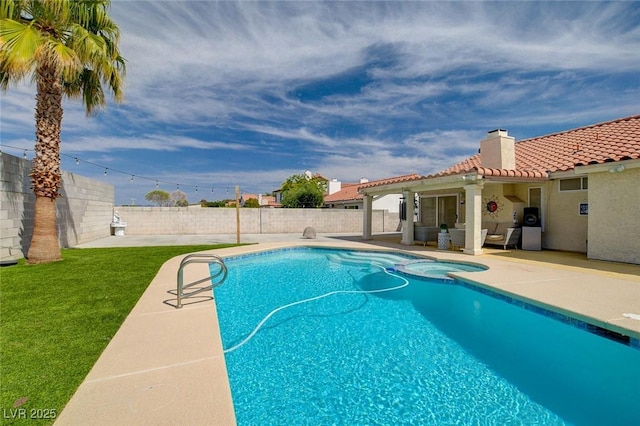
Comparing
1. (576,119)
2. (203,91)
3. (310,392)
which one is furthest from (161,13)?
(576,119)

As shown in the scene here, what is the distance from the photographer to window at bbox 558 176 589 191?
40.7 feet

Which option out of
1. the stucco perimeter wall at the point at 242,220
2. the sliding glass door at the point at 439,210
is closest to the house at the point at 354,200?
the stucco perimeter wall at the point at 242,220

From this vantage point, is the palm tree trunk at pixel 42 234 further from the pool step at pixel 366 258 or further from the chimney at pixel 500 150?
the chimney at pixel 500 150

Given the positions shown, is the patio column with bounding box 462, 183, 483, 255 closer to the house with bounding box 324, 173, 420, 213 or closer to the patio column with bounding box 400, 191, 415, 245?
the patio column with bounding box 400, 191, 415, 245

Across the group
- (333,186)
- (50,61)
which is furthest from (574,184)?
(333,186)

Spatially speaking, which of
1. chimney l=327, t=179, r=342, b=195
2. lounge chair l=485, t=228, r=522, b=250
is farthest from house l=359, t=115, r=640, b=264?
chimney l=327, t=179, r=342, b=195

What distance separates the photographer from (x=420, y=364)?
472 cm

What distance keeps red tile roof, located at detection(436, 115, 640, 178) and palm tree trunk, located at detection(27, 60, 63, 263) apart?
14.5 metres

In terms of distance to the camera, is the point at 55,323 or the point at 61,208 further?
the point at 61,208

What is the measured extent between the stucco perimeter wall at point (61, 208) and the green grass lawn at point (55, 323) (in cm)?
151

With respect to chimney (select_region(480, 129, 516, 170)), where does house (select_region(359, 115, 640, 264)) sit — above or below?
below

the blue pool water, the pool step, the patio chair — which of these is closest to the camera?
the blue pool water

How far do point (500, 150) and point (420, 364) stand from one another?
12.5 metres

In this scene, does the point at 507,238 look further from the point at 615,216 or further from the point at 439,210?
the point at 439,210
